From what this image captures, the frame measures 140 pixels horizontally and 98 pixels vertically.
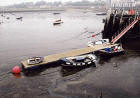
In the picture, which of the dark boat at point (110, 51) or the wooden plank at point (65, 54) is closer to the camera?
the wooden plank at point (65, 54)

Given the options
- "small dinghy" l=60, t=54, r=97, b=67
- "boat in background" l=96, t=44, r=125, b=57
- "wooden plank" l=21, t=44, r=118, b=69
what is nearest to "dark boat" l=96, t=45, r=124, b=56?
"boat in background" l=96, t=44, r=125, b=57

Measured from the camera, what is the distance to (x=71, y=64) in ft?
85.5

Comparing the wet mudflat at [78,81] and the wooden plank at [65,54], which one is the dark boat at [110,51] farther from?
the wooden plank at [65,54]

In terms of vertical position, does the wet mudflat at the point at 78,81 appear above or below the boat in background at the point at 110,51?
below

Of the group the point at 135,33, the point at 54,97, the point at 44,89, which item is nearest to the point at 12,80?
the point at 44,89

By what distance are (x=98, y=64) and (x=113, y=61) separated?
3.06 meters

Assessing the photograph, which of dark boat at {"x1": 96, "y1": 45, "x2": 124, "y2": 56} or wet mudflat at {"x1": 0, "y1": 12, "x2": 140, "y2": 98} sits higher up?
dark boat at {"x1": 96, "y1": 45, "x2": 124, "y2": 56}

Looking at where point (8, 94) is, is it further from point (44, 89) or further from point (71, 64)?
point (71, 64)

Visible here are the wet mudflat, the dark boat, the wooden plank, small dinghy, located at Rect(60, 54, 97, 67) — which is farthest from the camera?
the dark boat

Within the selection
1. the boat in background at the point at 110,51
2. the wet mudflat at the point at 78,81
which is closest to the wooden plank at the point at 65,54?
the wet mudflat at the point at 78,81

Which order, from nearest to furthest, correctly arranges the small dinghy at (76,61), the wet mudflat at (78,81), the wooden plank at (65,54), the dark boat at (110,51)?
the wet mudflat at (78,81)
the small dinghy at (76,61)
the wooden plank at (65,54)
the dark boat at (110,51)

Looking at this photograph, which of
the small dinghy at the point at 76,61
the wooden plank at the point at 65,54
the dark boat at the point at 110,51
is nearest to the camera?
A: the small dinghy at the point at 76,61

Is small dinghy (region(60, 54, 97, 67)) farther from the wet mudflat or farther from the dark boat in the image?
the dark boat

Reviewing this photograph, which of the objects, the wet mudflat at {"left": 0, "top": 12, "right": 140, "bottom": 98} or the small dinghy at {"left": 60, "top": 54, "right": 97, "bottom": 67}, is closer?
the wet mudflat at {"left": 0, "top": 12, "right": 140, "bottom": 98}
